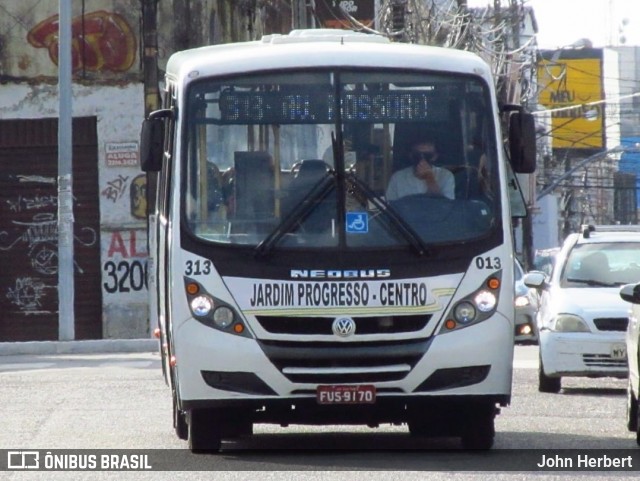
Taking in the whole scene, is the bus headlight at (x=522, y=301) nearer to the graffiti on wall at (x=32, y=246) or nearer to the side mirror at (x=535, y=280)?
the graffiti on wall at (x=32, y=246)

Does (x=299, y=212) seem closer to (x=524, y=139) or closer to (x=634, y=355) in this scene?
(x=524, y=139)

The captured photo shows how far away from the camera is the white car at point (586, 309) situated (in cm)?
1562

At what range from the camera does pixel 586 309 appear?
1584 centimetres

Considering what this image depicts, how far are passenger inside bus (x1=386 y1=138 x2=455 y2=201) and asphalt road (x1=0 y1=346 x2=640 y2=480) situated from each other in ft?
5.43

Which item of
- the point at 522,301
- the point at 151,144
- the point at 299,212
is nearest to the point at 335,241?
the point at 299,212

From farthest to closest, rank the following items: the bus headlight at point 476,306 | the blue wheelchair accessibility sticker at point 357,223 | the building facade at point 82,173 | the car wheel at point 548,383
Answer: the building facade at point 82,173 < the car wheel at point 548,383 < the blue wheelchair accessibility sticker at point 357,223 < the bus headlight at point 476,306

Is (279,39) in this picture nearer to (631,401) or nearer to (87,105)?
(631,401)

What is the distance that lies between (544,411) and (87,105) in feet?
50.0

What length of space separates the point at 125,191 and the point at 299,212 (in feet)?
57.9

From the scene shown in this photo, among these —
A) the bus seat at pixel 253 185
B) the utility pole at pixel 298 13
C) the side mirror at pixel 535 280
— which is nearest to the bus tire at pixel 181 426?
the bus seat at pixel 253 185

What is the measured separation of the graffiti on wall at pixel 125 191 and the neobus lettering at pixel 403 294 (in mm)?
17733

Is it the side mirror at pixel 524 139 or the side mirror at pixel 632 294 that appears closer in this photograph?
the side mirror at pixel 524 139

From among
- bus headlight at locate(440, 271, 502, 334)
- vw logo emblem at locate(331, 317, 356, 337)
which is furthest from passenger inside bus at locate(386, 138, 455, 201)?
vw logo emblem at locate(331, 317, 356, 337)

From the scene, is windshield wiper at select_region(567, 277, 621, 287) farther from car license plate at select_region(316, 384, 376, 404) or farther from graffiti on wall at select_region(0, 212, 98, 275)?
graffiti on wall at select_region(0, 212, 98, 275)
